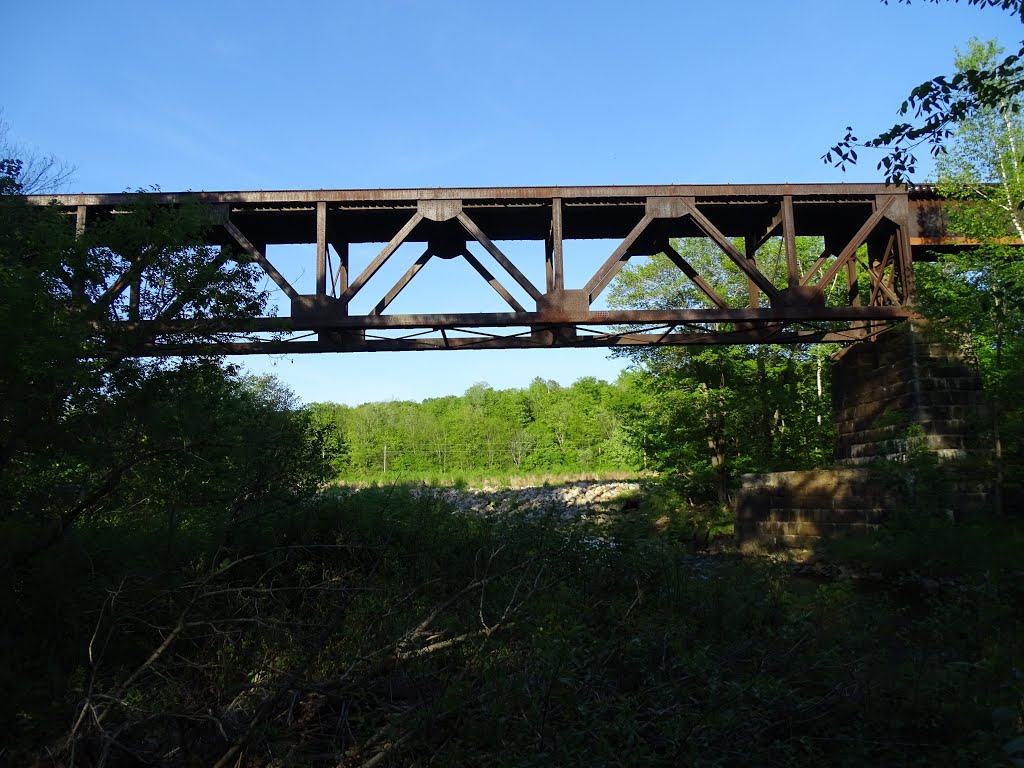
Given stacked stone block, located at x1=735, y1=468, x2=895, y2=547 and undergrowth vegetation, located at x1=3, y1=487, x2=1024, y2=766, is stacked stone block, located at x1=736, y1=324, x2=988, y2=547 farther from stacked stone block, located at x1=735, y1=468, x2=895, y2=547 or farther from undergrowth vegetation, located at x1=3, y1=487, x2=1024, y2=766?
undergrowth vegetation, located at x1=3, y1=487, x2=1024, y2=766

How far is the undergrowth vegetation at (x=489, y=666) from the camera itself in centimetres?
549

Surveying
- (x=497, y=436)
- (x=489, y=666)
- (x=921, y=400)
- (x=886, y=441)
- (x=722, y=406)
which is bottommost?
(x=489, y=666)

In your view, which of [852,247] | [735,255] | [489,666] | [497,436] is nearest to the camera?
[489,666]

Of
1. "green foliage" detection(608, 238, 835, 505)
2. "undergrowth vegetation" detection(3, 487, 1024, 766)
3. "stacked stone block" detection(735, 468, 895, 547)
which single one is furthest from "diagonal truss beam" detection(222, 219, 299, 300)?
"green foliage" detection(608, 238, 835, 505)

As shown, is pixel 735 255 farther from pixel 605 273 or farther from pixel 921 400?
pixel 921 400

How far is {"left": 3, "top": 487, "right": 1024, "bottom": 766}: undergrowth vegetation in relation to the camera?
18.0 ft

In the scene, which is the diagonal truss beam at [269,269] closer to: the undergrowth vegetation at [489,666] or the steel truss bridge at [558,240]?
the steel truss bridge at [558,240]

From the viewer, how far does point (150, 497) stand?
8.70 m

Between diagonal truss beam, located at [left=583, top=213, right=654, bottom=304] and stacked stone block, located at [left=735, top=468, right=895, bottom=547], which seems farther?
stacked stone block, located at [left=735, top=468, right=895, bottom=547]

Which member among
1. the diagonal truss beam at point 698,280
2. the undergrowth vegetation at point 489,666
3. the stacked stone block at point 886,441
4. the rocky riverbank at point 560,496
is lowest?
the undergrowth vegetation at point 489,666

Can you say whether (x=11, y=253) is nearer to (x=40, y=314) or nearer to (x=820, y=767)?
(x=40, y=314)

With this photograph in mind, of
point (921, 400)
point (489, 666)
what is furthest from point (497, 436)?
point (489, 666)

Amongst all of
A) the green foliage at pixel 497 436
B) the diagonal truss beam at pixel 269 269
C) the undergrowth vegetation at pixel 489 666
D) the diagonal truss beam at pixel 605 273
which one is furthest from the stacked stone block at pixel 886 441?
the green foliage at pixel 497 436

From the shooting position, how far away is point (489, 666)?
261 inches
